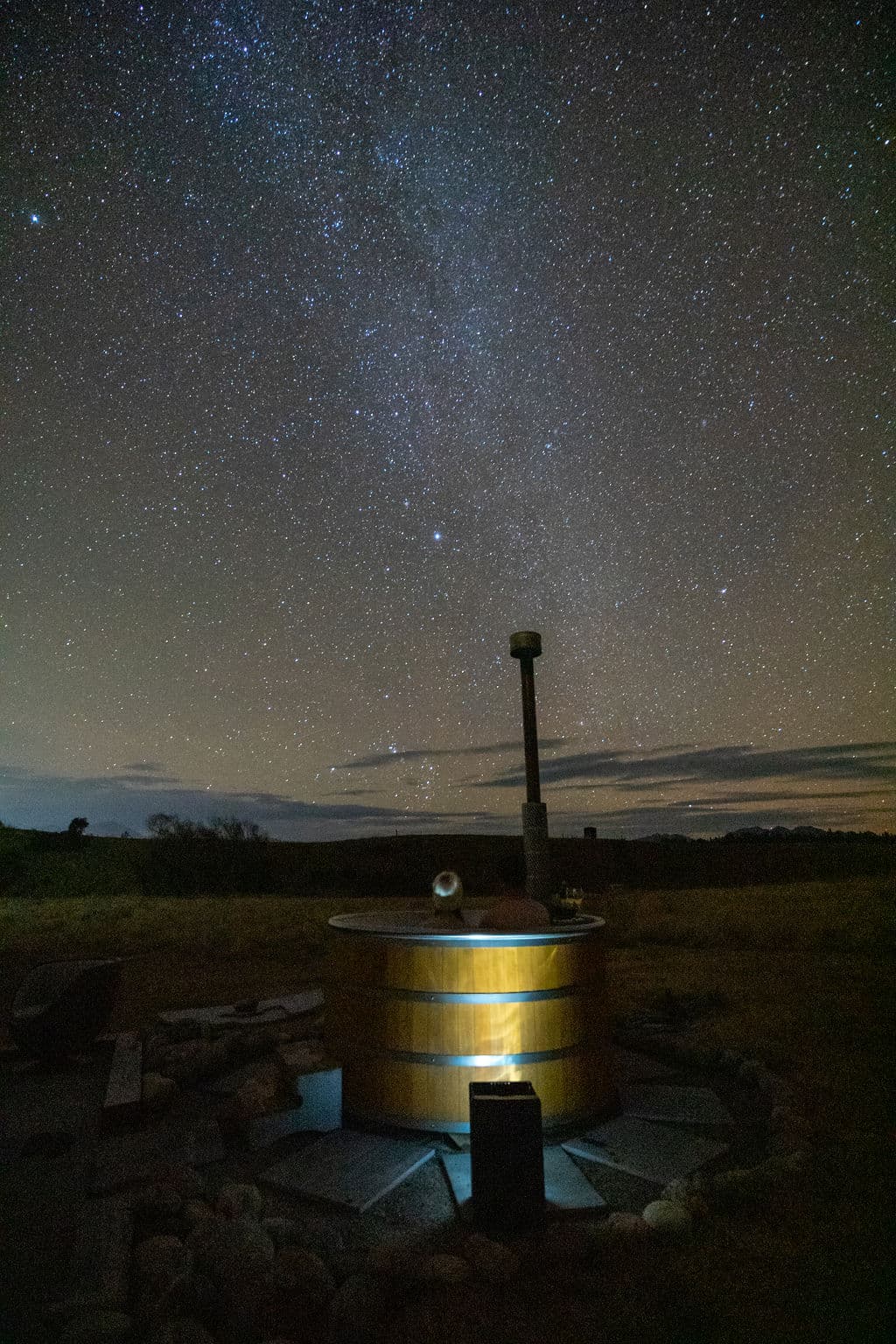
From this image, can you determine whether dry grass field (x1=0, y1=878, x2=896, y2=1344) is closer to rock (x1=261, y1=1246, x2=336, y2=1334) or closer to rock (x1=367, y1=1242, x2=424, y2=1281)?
rock (x1=367, y1=1242, x2=424, y2=1281)

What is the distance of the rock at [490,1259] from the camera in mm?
3430

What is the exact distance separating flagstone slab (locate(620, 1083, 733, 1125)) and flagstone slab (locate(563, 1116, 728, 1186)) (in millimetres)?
203

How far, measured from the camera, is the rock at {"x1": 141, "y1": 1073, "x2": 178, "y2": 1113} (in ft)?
18.1

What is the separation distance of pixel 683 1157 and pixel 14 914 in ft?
63.2

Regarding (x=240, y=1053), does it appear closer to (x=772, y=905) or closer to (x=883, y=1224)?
(x=883, y=1224)

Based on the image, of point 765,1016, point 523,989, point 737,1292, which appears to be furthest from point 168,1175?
point 765,1016

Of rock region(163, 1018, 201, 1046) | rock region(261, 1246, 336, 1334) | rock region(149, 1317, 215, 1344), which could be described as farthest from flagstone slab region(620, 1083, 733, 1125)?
rock region(163, 1018, 201, 1046)

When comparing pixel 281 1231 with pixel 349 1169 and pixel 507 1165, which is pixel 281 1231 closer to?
pixel 349 1169

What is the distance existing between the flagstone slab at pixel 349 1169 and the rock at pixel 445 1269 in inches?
31.7

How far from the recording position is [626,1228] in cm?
375

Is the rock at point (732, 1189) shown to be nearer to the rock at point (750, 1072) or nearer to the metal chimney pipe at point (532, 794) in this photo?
the rock at point (750, 1072)

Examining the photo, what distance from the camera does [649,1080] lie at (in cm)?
643

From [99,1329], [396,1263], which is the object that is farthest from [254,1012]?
[99,1329]

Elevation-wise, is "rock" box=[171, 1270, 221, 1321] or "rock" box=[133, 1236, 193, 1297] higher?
"rock" box=[133, 1236, 193, 1297]
